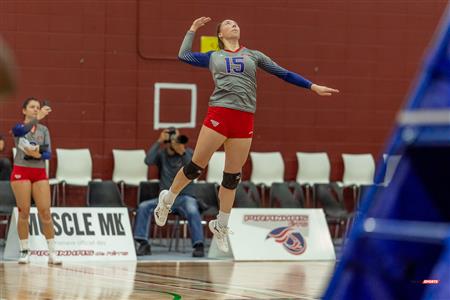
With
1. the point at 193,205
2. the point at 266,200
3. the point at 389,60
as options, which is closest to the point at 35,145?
the point at 193,205

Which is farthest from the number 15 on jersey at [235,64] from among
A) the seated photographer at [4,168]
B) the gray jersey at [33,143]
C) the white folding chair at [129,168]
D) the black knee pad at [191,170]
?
the white folding chair at [129,168]

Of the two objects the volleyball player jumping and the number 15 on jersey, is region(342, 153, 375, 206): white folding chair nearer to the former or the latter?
the volleyball player jumping

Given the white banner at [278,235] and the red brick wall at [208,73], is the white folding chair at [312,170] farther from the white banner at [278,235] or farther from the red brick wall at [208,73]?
the white banner at [278,235]

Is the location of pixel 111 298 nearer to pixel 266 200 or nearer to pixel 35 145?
pixel 35 145

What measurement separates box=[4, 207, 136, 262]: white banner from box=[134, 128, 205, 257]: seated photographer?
1.44 ft

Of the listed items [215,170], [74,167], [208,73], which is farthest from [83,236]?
[208,73]

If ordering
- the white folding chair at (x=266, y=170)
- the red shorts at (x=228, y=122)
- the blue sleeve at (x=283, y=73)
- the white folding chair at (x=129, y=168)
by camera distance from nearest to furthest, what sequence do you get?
1. the blue sleeve at (x=283, y=73)
2. the red shorts at (x=228, y=122)
3. the white folding chair at (x=129, y=168)
4. the white folding chair at (x=266, y=170)

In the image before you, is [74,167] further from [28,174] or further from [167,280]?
[167,280]

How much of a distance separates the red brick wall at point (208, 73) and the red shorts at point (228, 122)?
8208 millimetres

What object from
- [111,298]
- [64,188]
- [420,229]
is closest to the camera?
[420,229]

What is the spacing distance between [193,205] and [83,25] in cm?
429

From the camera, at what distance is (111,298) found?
33.8 feet

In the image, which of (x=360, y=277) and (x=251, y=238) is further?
(x=251, y=238)

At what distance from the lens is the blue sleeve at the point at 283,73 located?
962 centimetres
